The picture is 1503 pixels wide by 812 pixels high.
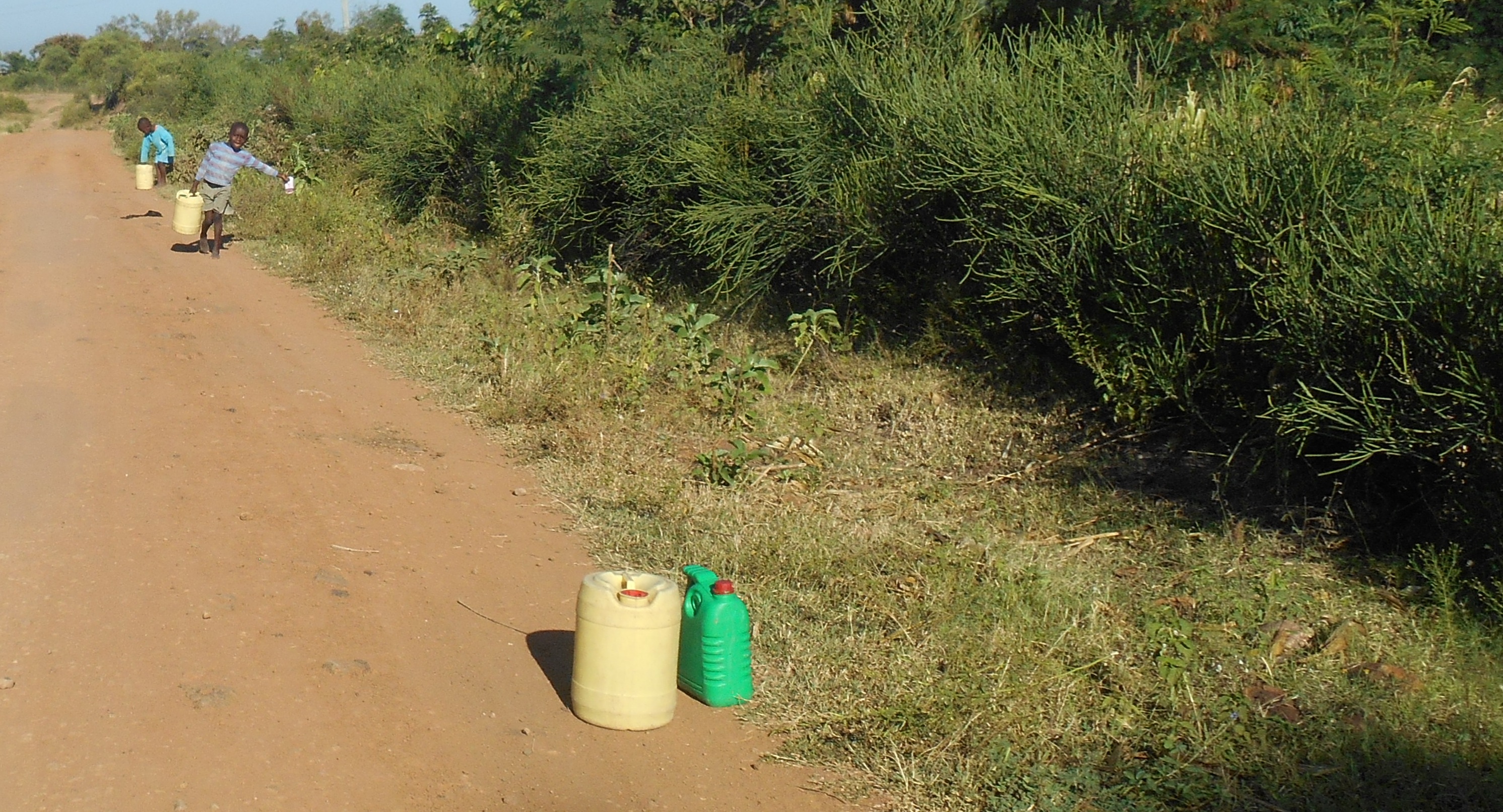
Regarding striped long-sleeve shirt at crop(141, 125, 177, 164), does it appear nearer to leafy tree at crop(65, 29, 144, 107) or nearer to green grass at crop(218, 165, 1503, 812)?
green grass at crop(218, 165, 1503, 812)

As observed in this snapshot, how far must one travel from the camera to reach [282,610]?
4.69 m

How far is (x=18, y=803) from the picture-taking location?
3340 millimetres

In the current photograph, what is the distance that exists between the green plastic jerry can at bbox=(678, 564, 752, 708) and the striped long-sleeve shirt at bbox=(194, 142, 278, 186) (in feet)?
31.2

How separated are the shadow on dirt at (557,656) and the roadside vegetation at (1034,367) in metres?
0.67

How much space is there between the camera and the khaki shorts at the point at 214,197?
1242 centimetres

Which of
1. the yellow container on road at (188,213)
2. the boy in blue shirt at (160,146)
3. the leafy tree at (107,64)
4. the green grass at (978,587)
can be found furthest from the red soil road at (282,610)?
the leafy tree at (107,64)

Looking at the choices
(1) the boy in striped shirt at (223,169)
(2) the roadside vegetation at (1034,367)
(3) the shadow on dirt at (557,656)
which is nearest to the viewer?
(2) the roadside vegetation at (1034,367)

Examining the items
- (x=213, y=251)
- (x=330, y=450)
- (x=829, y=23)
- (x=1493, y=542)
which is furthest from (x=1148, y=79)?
(x=213, y=251)

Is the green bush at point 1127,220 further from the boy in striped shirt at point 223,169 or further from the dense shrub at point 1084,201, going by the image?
the boy in striped shirt at point 223,169

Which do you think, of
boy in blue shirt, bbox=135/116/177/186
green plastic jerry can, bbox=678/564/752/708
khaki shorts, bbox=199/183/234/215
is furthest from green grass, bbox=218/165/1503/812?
boy in blue shirt, bbox=135/116/177/186

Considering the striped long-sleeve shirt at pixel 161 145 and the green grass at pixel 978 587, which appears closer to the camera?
the green grass at pixel 978 587

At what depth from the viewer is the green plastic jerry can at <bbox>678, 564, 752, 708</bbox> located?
13.9 ft

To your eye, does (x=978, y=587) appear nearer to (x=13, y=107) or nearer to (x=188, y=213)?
(x=188, y=213)

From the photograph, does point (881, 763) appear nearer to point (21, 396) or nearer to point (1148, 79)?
point (21, 396)
